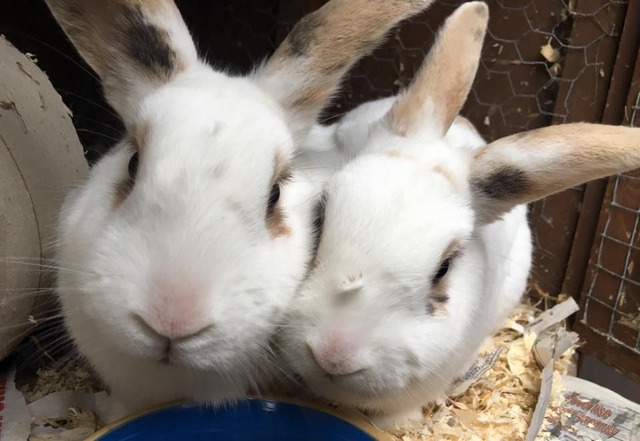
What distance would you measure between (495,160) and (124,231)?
809mm

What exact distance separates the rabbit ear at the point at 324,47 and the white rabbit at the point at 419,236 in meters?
0.18

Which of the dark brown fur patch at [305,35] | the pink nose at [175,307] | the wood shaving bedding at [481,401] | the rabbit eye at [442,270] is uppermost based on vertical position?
the dark brown fur patch at [305,35]

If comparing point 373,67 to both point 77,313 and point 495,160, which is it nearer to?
point 495,160

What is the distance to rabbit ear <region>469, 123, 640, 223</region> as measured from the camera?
4.50ft

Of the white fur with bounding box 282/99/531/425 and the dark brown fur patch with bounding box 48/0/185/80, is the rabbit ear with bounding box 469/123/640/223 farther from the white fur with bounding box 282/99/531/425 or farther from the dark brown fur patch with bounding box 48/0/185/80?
the dark brown fur patch with bounding box 48/0/185/80

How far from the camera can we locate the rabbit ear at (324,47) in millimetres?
1414

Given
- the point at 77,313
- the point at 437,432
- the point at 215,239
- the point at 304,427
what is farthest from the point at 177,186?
the point at 437,432

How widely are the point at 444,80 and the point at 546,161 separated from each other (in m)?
0.33

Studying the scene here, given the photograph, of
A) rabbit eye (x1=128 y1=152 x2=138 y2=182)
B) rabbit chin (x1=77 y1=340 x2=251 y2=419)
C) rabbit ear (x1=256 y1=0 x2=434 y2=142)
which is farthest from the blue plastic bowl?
rabbit ear (x1=256 y1=0 x2=434 y2=142)

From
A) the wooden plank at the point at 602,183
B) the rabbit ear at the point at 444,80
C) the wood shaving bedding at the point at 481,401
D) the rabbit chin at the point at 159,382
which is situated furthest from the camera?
the wooden plank at the point at 602,183

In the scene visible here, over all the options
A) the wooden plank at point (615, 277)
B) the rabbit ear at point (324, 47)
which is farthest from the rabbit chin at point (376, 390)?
the wooden plank at point (615, 277)

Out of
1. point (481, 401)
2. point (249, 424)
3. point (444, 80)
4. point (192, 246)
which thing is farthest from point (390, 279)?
point (481, 401)

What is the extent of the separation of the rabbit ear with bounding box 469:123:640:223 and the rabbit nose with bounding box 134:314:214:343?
72 centimetres

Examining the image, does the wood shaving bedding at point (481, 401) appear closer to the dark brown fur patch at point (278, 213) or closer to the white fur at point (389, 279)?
the white fur at point (389, 279)
